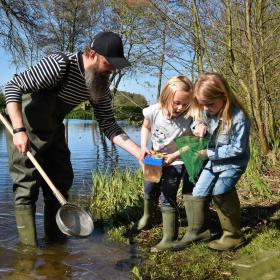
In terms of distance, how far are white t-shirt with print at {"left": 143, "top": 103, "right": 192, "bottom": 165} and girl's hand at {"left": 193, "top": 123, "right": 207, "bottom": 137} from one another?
18cm

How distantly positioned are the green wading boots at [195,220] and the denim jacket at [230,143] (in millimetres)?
301

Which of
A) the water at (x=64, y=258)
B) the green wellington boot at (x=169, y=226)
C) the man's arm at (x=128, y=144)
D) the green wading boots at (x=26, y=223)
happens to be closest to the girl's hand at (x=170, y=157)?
the man's arm at (x=128, y=144)

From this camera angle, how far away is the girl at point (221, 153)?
3.41 m

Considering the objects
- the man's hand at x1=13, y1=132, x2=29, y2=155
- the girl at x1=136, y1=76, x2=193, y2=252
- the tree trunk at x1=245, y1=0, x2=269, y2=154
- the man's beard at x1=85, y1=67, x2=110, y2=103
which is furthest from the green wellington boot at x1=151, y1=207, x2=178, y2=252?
the tree trunk at x1=245, y1=0, x2=269, y2=154

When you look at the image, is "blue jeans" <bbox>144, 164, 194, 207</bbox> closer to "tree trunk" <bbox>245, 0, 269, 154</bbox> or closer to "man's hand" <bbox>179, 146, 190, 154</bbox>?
"man's hand" <bbox>179, 146, 190, 154</bbox>

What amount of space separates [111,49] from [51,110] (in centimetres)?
71

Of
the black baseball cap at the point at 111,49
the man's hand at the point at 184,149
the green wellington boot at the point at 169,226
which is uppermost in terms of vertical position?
the black baseball cap at the point at 111,49

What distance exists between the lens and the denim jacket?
338 centimetres

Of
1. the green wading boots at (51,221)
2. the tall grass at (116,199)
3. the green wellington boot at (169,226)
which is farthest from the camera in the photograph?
the tall grass at (116,199)

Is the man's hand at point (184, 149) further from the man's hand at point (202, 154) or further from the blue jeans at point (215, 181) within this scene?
the blue jeans at point (215, 181)

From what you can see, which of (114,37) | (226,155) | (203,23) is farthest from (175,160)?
(203,23)

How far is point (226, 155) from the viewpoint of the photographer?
3404 mm

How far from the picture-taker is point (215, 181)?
3594mm

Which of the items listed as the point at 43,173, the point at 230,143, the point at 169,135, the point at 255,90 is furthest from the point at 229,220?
the point at 255,90
